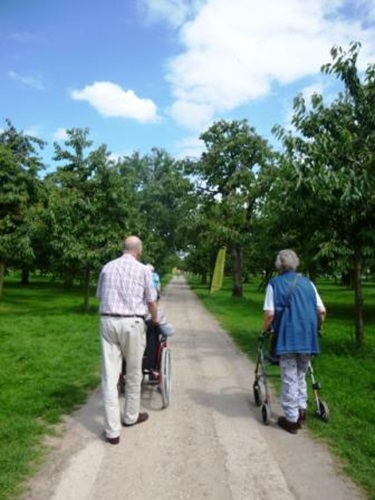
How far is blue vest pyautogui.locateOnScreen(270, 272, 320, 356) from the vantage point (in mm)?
5719

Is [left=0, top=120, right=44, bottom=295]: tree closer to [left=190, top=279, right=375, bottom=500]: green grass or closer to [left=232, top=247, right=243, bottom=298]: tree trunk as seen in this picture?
[left=190, top=279, right=375, bottom=500]: green grass

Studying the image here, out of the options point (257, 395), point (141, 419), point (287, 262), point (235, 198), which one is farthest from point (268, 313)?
point (235, 198)

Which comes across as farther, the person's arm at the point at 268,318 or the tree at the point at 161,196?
the tree at the point at 161,196

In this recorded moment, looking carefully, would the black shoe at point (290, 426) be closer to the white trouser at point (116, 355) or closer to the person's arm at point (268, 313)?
the person's arm at point (268, 313)

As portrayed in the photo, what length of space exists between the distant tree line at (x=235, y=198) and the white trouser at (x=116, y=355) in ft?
15.2

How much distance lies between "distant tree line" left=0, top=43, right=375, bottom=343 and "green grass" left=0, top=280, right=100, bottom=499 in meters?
4.64

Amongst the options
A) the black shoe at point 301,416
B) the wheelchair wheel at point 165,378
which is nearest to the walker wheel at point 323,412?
the black shoe at point 301,416

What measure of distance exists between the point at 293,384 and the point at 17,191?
57.8ft

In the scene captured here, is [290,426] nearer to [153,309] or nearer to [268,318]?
[268,318]

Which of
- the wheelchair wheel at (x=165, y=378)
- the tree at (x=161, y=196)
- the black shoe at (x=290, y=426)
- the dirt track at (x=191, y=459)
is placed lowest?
the dirt track at (x=191, y=459)

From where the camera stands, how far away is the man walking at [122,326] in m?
5.46

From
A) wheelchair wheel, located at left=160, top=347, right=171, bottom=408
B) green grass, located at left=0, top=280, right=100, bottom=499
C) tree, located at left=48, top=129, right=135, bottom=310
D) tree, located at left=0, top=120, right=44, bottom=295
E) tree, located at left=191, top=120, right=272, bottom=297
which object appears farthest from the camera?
tree, located at left=191, top=120, right=272, bottom=297

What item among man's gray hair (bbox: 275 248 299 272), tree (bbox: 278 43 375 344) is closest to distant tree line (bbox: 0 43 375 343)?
tree (bbox: 278 43 375 344)

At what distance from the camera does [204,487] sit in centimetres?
426
